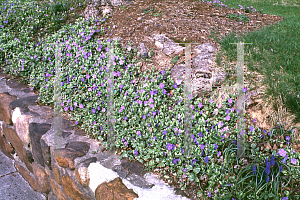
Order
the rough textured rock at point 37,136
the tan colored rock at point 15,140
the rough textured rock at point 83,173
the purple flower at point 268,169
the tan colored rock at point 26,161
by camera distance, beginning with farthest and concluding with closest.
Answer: the tan colored rock at point 15,140
the tan colored rock at point 26,161
the rough textured rock at point 37,136
the rough textured rock at point 83,173
the purple flower at point 268,169

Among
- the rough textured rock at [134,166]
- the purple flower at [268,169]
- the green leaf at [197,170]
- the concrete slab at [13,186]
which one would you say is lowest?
the concrete slab at [13,186]

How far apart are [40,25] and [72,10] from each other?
2.05 feet

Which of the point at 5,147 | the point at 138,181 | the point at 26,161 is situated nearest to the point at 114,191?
the point at 138,181

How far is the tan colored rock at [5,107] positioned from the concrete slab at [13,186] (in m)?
0.66

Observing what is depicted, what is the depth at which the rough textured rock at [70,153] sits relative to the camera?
2219mm

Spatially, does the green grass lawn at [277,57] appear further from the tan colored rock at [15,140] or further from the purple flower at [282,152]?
the tan colored rock at [15,140]

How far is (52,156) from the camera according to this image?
2467 mm

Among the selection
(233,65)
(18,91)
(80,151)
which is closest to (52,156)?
(80,151)

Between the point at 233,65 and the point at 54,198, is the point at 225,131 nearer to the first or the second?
the point at 233,65

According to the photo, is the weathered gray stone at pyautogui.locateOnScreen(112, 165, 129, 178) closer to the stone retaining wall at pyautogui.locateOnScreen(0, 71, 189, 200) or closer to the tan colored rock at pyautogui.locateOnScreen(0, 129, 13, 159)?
the stone retaining wall at pyautogui.locateOnScreen(0, 71, 189, 200)

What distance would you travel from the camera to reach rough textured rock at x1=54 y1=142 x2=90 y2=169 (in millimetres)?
2219

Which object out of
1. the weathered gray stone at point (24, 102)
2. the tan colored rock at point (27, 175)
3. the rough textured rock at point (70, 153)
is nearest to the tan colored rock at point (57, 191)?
the rough textured rock at point (70, 153)

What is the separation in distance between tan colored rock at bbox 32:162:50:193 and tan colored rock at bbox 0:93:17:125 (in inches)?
29.2

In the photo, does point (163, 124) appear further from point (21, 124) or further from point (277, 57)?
point (21, 124)
